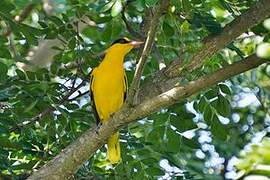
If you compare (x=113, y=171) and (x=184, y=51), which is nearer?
(x=184, y=51)

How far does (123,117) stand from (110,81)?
1363 mm

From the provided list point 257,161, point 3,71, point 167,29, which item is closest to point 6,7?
point 3,71

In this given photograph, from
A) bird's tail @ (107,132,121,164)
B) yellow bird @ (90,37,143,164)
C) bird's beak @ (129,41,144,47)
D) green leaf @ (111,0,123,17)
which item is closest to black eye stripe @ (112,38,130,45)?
yellow bird @ (90,37,143,164)

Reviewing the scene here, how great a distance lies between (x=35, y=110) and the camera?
328 centimetres

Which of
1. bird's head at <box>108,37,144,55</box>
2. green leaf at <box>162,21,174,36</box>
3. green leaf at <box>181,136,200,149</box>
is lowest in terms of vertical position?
green leaf at <box>181,136,200,149</box>

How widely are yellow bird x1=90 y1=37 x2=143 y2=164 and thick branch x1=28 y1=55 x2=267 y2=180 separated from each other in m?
→ 0.95

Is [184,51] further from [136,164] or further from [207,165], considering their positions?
[207,165]

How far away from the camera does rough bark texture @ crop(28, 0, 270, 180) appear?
2279 mm

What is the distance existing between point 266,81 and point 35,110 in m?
1.76

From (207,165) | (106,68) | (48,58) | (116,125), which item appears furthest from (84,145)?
(48,58)

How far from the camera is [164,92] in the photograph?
2.53m

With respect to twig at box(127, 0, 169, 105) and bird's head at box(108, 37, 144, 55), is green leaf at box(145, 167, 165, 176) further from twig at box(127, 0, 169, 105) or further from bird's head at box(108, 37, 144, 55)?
bird's head at box(108, 37, 144, 55)

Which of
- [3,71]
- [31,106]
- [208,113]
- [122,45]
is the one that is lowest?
[208,113]

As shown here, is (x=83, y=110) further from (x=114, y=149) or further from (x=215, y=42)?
(x=215, y=42)
